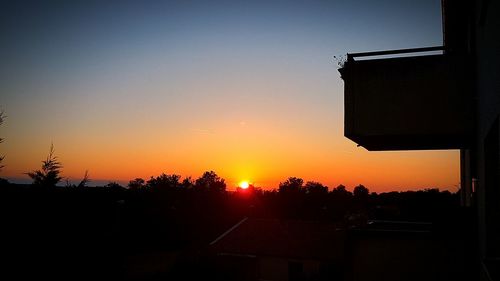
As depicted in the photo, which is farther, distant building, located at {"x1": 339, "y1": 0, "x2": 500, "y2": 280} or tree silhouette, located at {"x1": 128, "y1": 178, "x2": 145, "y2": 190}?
tree silhouette, located at {"x1": 128, "y1": 178, "x2": 145, "y2": 190}

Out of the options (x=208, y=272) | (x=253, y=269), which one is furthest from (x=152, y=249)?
(x=208, y=272)

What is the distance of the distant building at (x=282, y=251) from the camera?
22672 millimetres

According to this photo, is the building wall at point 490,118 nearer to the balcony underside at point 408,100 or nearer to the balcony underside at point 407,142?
the balcony underside at point 408,100

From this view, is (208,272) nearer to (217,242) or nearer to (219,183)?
(217,242)

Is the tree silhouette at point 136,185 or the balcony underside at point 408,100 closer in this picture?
the balcony underside at point 408,100

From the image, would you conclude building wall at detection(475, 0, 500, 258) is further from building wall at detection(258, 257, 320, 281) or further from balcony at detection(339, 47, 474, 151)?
building wall at detection(258, 257, 320, 281)

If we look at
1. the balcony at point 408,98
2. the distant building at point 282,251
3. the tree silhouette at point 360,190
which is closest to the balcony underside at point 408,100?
the balcony at point 408,98

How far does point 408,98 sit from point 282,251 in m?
23.2

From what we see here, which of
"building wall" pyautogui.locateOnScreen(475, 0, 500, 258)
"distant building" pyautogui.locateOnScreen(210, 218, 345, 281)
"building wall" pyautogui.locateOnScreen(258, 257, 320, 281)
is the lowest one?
"building wall" pyautogui.locateOnScreen(258, 257, 320, 281)

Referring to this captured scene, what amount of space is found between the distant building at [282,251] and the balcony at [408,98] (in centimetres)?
1589

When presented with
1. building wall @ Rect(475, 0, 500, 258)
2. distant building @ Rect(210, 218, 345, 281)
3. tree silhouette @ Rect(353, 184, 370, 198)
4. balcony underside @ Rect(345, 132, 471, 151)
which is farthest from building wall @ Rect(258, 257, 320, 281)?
tree silhouette @ Rect(353, 184, 370, 198)

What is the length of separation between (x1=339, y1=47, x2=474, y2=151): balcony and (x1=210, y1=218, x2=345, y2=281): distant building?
1589cm

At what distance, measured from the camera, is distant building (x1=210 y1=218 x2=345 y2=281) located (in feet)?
74.4

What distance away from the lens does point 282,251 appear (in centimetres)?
2836
